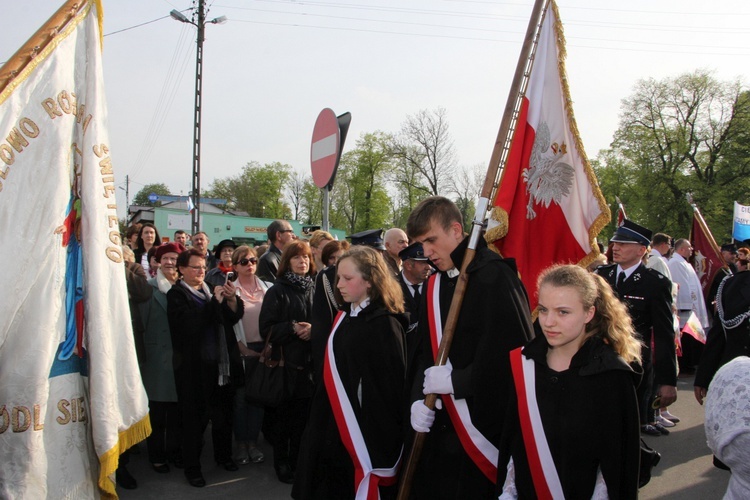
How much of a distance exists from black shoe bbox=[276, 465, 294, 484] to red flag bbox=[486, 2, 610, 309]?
8.33ft

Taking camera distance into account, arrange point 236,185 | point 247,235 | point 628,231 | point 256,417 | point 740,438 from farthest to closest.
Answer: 1. point 236,185
2. point 247,235
3. point 256,417
4. point 628,231
5. point 740,438

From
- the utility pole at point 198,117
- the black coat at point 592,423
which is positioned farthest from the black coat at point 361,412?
the utility pole at point 198,117

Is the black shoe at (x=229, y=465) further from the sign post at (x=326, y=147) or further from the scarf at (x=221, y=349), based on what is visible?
the sign post at (x=326, y=147)

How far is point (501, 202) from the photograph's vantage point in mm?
3566

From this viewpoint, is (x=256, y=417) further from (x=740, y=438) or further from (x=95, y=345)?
(x=740, y=438)

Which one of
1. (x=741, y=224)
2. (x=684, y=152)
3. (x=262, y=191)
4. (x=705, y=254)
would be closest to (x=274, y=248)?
(x=705, y=254)

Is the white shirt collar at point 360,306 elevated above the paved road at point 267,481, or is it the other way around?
the white shirt collar at point 360,306

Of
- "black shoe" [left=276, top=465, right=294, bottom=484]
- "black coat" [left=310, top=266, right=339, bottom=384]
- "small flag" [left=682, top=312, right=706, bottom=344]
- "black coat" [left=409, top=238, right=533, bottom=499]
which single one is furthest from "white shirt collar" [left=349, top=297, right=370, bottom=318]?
"small flag" [left=682, top=312, right=706, bottom=344]

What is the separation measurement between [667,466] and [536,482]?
12.3 feet

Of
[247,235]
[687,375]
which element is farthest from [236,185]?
[687,375]

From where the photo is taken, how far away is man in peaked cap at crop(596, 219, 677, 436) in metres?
4.52

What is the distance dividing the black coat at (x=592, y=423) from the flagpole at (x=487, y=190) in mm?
547

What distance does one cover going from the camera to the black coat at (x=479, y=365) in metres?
2.65

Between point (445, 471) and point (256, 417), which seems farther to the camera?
point (256, 417)
